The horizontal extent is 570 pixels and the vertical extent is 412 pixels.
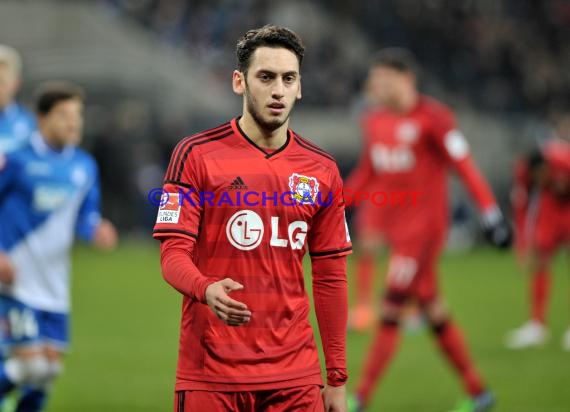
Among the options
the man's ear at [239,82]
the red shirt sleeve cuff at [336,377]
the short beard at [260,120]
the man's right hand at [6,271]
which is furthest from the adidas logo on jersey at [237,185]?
the man's right hand at [6,271]

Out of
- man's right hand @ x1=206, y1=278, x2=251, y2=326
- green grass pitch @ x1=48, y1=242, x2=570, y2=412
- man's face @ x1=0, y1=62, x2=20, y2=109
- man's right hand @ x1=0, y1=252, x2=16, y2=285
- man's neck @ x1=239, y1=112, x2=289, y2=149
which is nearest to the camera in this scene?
man's right hand @ x1=206, y1=278, x2=251, y2=326

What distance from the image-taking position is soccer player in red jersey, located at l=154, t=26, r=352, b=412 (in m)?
4.18

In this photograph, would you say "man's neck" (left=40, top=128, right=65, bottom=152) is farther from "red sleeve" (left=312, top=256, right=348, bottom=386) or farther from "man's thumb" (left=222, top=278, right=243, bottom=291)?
"man's thumb" (left=222, top=278, right=243, bottom=291)

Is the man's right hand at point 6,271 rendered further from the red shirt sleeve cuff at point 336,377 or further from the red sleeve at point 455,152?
the red sleeve at point 455,152

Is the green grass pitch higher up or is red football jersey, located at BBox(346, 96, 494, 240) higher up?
red football jersey, located at BBox(346, 96, 494, 240)

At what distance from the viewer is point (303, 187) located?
4.32 meters

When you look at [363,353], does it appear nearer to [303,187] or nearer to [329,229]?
[329,229]

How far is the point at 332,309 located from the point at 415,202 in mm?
4029

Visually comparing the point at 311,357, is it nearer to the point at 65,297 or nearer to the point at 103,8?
the point at 65,297

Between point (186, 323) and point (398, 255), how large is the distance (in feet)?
13.6

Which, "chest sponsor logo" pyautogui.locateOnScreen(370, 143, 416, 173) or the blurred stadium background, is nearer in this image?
"chest sponsor logo" pyautogui.locateOnScreen(370, 143, 416, 173)

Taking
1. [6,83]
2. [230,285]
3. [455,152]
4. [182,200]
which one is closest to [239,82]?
[182,200]

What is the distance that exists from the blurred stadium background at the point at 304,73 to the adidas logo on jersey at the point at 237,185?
44.6 ft

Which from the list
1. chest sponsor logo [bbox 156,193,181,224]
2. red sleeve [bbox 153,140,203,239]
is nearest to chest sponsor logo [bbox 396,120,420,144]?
red sleeve [bbox 153,140,203,239]
